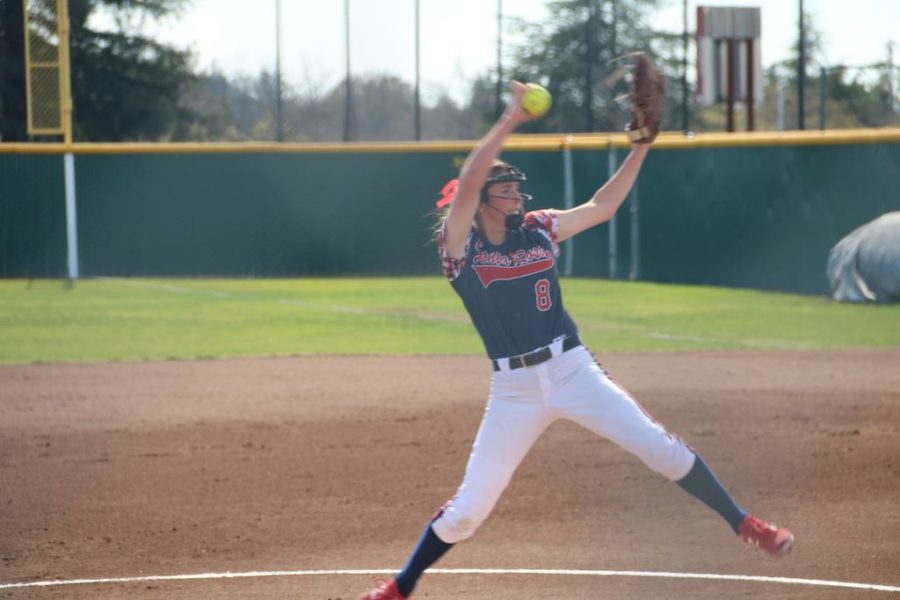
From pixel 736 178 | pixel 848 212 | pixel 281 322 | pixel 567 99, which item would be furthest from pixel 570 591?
pixel 567 99

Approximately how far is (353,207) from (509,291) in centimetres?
2072

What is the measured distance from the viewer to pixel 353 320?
57.3 ft

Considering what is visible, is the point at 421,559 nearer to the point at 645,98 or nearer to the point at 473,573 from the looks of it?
the point at 473,573

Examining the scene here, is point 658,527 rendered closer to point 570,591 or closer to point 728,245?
point 570,591

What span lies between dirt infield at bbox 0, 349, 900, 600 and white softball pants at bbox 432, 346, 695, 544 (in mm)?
701

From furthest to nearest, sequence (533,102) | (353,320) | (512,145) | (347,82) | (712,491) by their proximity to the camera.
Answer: (347,82) < (512,145) < (353,320) < (712,491) < (533,102)

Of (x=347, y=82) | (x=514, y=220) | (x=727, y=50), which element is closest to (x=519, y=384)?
(x=514, y=220)

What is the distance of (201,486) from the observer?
8188mm

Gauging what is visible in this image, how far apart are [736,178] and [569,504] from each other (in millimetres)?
14803

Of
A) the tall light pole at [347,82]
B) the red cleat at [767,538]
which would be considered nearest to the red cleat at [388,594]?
the red cleat at [767,538]

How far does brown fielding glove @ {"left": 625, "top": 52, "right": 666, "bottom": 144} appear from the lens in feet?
18.7

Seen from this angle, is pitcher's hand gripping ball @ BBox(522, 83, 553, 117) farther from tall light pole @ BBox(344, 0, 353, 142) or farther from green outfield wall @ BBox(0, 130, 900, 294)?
tall light pole @ BBox(344, 0, 353, 142)

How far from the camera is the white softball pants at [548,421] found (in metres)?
5.19

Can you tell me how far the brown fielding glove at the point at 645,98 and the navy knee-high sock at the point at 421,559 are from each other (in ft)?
6.17
